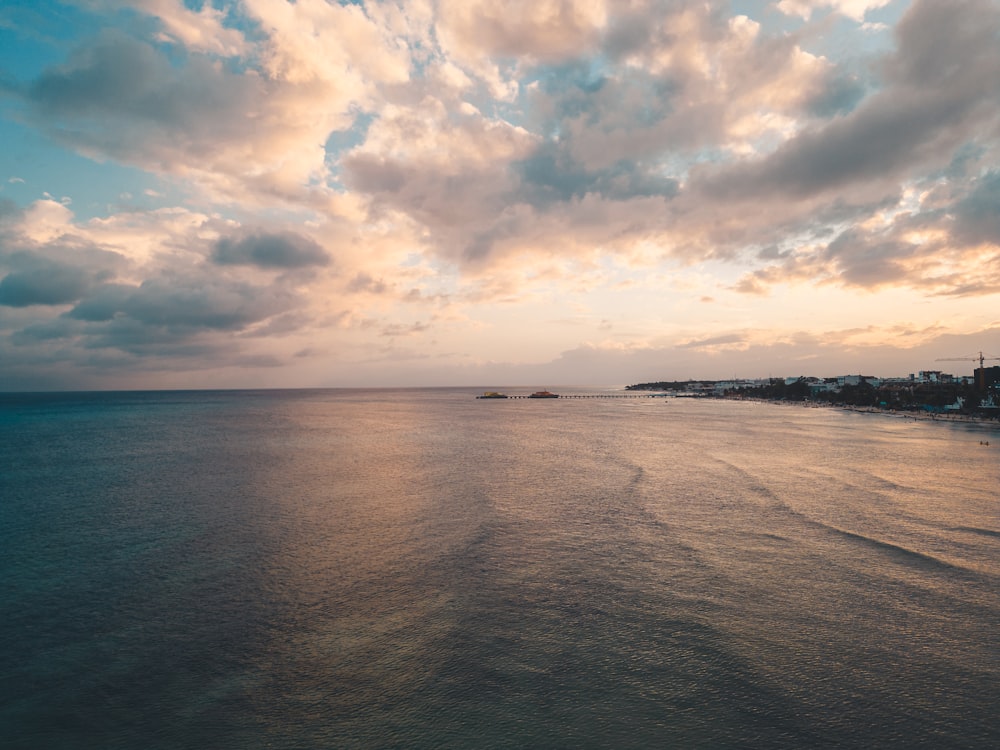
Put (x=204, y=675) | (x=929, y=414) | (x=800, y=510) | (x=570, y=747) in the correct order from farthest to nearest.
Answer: (x=929, y=414) → (x=800, y=510) → (x=204, y=675) → (x=570, y=747)

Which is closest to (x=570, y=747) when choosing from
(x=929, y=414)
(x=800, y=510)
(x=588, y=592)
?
(x=588, y=592)

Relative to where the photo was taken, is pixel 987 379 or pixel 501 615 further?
pixel 987 379

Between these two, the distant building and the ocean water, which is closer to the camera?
the ocean water

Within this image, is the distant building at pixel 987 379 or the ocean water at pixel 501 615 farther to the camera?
the distant building at pixel 987 379

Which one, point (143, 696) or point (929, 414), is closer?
point (143, 696)

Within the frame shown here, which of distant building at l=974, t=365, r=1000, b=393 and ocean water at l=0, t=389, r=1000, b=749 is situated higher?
distant building at l=974, t=365, r=1000, b=393

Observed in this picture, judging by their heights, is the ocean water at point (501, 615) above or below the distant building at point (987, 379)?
below

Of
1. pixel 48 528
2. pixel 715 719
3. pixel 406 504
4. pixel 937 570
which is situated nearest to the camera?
pixel 715 719

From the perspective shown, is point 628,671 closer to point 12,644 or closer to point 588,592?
point 588,592
